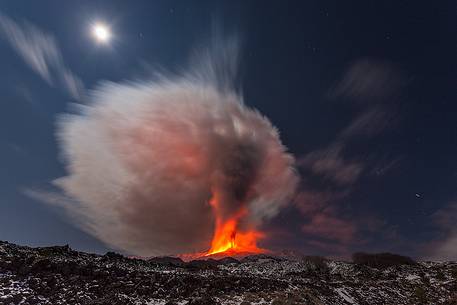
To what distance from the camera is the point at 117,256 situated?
61219mm

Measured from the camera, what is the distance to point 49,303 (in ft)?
90.6

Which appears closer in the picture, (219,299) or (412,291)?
(219,299)

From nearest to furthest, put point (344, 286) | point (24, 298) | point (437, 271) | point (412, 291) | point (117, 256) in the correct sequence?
point (24, 298) < point (344, 286) < point (412, 291) < point (117, 256) < point (437, 271)

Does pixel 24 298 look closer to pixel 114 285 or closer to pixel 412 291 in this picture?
pixel 114 285

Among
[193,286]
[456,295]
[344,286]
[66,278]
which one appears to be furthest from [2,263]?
[456,295]

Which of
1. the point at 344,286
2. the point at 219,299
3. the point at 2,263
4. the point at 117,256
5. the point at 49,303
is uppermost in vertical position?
the point at 117,256

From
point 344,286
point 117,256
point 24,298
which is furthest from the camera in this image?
point 117,256

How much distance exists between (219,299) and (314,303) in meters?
10.3

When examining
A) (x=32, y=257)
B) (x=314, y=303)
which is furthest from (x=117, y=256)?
(x=314, y=303)

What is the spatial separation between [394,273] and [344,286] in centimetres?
2730

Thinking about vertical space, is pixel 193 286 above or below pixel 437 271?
below

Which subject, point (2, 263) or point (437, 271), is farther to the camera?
point (437, 271)

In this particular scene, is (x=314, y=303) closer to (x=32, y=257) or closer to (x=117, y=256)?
(x=32, y=257)

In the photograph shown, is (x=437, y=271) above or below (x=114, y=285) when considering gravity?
above
